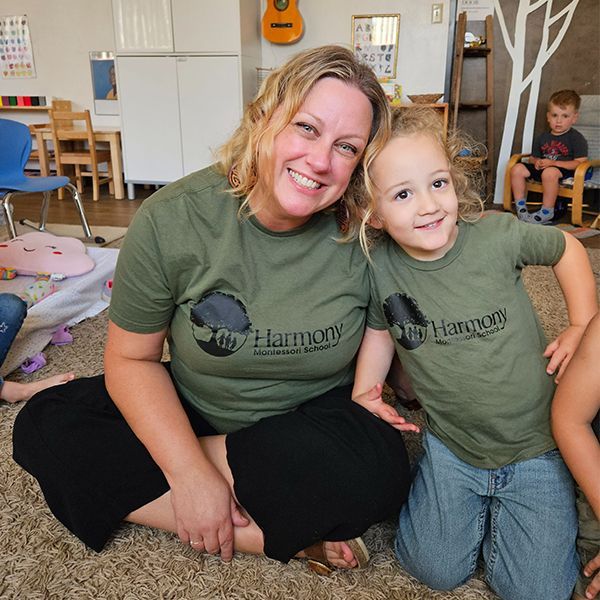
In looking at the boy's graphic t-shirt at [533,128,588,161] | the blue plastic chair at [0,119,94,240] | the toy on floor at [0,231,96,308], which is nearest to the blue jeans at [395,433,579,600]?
the toy on floor at [0,231,96,308]

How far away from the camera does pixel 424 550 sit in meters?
0.88

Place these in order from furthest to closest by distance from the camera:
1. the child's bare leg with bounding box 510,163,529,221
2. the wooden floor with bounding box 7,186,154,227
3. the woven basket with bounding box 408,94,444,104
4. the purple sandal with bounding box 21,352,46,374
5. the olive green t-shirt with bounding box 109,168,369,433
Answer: the woven basket with bounding box 408,94,444,104 → the child's bare leg with bounding box 510,163,529,221 → the wooden floor with bounding box 7,186,154,227 → the purple sandal with bounding box 21,352,46,374 → the olive green t-shirt with bounding box 109,168,369,433

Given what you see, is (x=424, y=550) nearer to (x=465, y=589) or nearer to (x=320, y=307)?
(x=465, y=589)

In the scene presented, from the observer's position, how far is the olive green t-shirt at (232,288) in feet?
2.85

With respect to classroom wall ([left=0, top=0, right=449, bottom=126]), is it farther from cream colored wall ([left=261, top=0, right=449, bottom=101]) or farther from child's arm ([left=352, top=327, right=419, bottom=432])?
child's arm ([left=352, top=327, right=419, bottom=432])

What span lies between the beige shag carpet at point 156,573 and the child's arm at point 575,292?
0.41 m

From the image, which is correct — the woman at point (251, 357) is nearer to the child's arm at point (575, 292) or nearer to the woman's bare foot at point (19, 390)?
the child's arm at point (575, 292)

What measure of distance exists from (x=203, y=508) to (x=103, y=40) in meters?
5.09

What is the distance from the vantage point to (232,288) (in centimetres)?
89

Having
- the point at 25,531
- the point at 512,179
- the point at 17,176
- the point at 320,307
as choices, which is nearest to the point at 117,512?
the point at 25,531

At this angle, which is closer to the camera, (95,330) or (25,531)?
(25,531)

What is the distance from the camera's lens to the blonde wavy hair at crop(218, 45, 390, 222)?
817mm

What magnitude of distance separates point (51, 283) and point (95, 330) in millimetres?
267

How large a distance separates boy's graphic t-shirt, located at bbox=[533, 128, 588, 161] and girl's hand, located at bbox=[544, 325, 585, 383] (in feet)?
11.0
